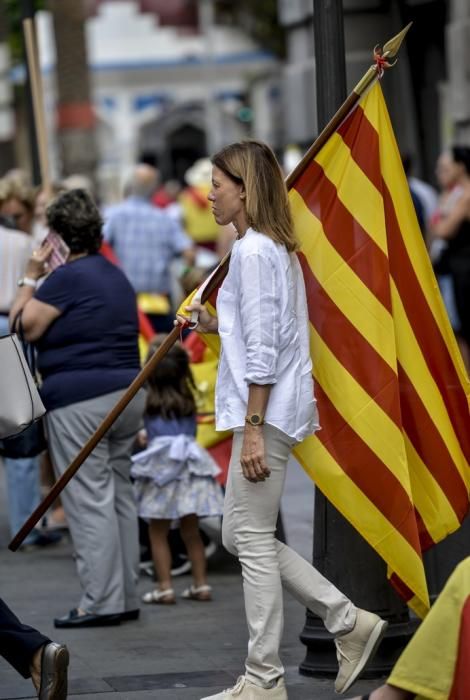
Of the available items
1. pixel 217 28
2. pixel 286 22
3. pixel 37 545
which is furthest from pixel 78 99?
pixel 217 28

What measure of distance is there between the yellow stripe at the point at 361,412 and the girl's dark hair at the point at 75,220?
5.79 feet

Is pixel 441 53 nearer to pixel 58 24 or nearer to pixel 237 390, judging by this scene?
pixel 58 24

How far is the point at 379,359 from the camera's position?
20.4ft

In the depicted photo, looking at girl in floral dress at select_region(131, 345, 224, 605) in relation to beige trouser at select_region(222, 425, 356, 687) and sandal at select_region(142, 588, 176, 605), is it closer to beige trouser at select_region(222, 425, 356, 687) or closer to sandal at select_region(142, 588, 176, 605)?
sandal at select_region(142, 588, 176, 605)

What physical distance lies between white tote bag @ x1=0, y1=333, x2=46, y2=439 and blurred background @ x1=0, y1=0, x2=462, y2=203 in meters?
4.16

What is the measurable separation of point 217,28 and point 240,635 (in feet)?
175

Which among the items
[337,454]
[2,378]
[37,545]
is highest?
[2,378]

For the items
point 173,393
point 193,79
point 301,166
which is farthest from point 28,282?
point 193,79

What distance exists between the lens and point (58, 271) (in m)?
7.58

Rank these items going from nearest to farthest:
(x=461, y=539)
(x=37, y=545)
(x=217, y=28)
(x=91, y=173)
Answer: (x=461, y=539)
(x=37, y=545)
(x=91, y=173)
(x=217, y=28)

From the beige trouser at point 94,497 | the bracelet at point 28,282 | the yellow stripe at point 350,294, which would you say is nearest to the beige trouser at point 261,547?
the yellow stripe at point 350,294

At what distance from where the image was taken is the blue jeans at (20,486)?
9.60 metres

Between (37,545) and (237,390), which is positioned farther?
Result: (37,545)

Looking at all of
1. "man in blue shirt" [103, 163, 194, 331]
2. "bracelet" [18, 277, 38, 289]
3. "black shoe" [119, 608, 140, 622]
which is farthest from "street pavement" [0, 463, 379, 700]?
"man in blue shirt" [103, 163, 194, 331]
